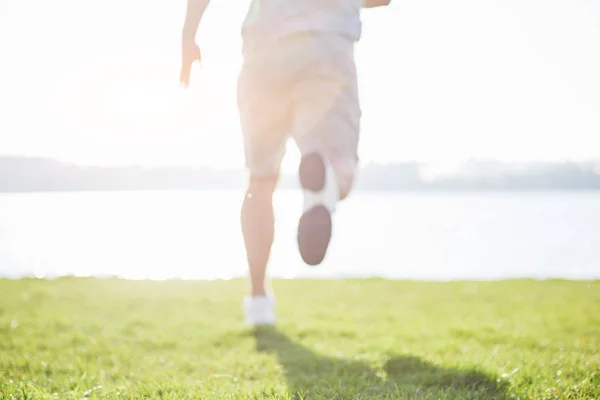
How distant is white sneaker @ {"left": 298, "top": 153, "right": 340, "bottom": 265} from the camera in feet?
7.46

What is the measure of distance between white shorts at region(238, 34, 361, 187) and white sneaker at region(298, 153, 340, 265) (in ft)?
0.33

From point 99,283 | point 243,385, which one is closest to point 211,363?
point 243,385

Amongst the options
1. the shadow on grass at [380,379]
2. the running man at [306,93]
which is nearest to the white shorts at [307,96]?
the running man at [306,93]

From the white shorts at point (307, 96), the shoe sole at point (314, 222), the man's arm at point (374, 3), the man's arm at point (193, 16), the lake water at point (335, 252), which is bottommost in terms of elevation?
the lake water at point (335, 252)

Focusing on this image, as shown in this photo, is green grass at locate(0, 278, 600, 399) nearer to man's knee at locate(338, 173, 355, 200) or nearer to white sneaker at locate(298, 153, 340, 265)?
white sneaker at locate(298, 153, 340, 265)

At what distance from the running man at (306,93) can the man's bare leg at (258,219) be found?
5.6 inches

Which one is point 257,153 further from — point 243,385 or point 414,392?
point 414,392

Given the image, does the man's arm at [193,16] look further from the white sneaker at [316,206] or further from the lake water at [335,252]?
the lake water at [335,252]

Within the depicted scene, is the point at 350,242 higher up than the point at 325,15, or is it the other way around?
the point at 325,15

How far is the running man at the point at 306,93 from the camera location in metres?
2.39

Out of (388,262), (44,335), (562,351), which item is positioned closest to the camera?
(562,351)

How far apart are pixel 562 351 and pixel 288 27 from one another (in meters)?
2.24

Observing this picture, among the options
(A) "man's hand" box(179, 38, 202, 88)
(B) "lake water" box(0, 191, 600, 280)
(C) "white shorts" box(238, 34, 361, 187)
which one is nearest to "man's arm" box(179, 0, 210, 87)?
(A) "man's hand" box(179, 38, 202, 88)

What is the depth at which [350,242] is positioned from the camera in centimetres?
1648
